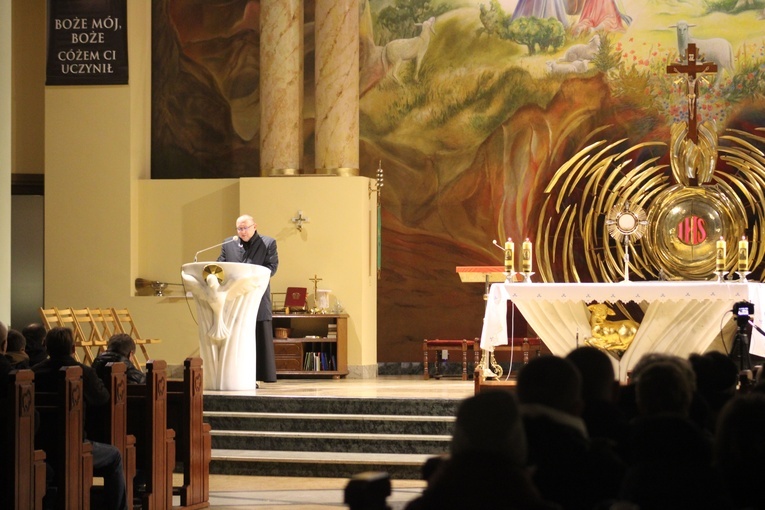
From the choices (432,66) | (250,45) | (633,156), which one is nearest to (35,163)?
(250,45)

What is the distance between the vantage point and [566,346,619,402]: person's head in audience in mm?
4301

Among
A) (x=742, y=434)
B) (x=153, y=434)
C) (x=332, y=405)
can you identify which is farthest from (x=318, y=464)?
(x=742, y=434)

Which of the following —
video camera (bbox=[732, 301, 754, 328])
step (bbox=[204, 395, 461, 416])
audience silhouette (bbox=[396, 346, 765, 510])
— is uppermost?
video camera (bbox=[732, 301, 754, 328])

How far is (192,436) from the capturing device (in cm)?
780

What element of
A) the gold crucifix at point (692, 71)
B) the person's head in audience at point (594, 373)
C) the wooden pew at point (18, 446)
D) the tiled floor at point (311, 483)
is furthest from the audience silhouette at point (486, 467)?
the gold crucifix at point (692, 71)

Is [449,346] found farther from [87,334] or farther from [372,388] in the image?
[87,334]

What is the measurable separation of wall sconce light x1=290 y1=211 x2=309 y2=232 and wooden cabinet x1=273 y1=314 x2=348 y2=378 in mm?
1036

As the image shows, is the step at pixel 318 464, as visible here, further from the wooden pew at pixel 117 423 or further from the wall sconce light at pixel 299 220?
the wall sconce light at pixel 299 220

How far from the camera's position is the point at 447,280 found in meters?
14.1

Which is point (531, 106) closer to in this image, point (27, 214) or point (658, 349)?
point (658, 349)

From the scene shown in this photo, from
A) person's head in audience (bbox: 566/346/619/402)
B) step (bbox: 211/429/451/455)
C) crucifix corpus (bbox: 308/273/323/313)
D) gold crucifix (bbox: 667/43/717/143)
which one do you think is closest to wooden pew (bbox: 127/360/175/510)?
step (bbox: 211/429/451/455)

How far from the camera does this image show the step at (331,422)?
32.2 ft

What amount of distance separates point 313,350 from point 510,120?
356cm

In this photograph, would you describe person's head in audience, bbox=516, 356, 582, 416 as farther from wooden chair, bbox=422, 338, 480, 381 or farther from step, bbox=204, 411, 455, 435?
wooden chair, bbox=422, 338, 480, 381
